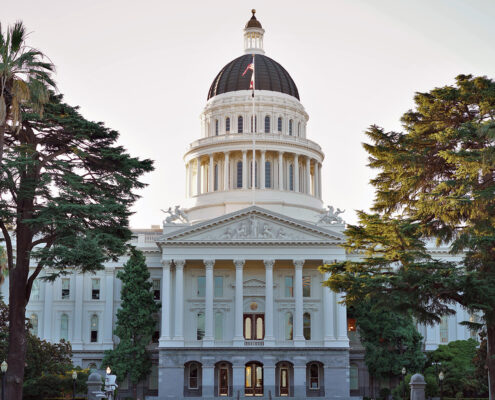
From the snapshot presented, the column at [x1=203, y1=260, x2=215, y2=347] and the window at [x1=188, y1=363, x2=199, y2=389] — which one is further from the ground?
the column at [x1=203, y1=260, x2=215, y2=347]

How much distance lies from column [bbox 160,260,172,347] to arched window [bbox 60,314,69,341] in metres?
11.9

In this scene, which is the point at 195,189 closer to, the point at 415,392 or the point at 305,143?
the point at 305,143

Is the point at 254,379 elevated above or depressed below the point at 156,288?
below

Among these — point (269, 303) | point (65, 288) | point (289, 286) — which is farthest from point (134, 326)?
point (289, 286)

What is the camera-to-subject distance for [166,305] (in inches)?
3108

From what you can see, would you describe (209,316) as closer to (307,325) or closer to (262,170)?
(307,325)

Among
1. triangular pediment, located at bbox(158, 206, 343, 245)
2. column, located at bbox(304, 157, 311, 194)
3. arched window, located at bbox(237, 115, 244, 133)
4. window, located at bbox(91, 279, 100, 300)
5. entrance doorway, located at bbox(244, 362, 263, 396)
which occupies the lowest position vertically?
entrance doorway, located at bbox(244, 362, 263, 396)

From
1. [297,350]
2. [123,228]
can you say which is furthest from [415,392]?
[297,350]

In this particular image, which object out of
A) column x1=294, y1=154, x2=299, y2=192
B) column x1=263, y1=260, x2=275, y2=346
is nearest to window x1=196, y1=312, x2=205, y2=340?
column x1=263, y1=260, x2=275, y2=346

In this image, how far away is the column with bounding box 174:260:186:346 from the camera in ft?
257

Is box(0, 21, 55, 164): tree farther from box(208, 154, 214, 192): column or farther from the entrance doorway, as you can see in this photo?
box(208, 154, 214, 192): column

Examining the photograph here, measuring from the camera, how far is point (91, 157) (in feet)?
136

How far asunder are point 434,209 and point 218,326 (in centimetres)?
4704

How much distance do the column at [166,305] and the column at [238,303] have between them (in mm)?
6059
